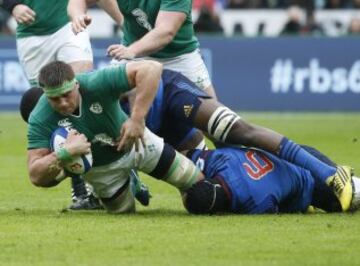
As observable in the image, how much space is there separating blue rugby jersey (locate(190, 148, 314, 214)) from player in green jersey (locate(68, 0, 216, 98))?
118 cm

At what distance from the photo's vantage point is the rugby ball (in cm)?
973

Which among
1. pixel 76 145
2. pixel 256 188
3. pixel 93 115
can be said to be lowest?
pixel 256 188

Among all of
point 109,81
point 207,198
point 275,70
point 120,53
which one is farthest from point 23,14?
point 275,70

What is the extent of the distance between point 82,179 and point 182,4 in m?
1.81

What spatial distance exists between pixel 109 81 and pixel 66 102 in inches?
14.8

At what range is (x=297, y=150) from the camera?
33.8 ft

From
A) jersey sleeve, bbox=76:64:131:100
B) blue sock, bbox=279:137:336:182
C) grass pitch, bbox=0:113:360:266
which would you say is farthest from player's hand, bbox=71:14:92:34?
blue sock, bbox=279:137:336:182

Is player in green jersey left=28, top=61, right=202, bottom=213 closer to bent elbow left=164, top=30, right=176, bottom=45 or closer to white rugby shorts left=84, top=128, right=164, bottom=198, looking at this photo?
white rugby shorts left=84, top=128, right=164, bottom=198

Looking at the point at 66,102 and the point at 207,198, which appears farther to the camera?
the point at 207,198

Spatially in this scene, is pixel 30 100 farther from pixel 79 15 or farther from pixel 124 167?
pixel 124 167

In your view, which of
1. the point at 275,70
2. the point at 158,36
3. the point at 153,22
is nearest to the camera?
the point at 158,36

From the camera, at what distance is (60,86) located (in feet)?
31.1

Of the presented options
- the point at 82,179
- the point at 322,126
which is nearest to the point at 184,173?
the point at 82,179

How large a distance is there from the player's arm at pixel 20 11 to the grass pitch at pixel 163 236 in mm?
1690
